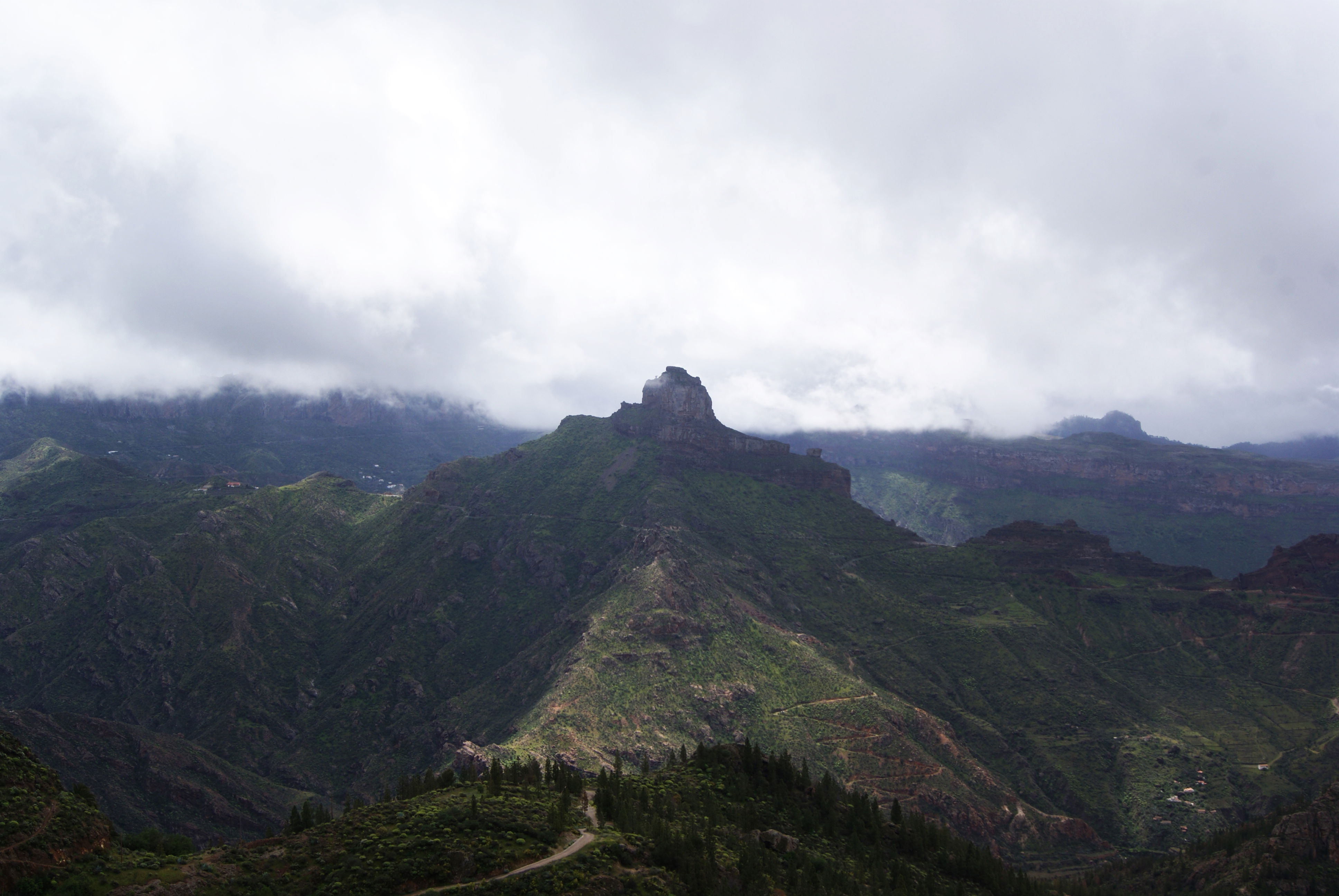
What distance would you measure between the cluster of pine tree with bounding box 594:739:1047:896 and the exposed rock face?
151 ft

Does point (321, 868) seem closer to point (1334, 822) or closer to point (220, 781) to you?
point (220, 781)

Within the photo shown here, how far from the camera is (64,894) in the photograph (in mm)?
60562

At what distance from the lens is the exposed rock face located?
5522 inches

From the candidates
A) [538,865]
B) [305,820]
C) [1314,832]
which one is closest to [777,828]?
[538,865]

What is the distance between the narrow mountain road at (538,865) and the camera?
241 ft

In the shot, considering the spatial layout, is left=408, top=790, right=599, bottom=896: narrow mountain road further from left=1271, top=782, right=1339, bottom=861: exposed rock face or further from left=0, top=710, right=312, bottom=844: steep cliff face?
left=1271, top=782, right=1339, bottom=861: exposed rock face

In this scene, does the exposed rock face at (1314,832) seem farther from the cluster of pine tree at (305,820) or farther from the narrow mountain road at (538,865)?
the cluster of pine tree at (305,820)

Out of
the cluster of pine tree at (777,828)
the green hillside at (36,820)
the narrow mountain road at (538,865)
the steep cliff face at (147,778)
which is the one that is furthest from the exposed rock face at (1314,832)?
the steep cliff face at (147,778)

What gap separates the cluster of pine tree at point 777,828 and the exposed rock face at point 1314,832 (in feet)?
151

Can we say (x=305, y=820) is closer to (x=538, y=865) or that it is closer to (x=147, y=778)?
(x=538, y=865)

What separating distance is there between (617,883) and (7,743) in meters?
58.4

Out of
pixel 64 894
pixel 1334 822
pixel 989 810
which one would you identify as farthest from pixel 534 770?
pixel 1334 822

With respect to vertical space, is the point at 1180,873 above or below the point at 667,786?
below

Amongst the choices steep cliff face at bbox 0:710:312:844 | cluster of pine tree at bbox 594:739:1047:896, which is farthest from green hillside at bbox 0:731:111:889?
steep cliff face at bbox 0:710:312:844
